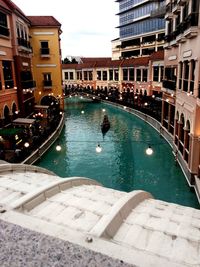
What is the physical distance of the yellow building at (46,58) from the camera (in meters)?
33.9

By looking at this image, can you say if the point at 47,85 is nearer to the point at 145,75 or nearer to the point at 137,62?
the point at 145,75

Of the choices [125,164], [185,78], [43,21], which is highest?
[43,21]

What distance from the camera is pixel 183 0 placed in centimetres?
1645

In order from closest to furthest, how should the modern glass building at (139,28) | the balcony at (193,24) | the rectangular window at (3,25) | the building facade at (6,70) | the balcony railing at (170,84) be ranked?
the balcony at (193,24)
the balcony railing at (170,84)
the building facade at (6,70)
the rectangular window at (3,25)
the modern glass building at (139,28)

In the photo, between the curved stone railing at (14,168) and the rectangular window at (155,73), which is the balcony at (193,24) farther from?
the rectangular window at (155,73)

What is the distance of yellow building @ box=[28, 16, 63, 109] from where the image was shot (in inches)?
1335

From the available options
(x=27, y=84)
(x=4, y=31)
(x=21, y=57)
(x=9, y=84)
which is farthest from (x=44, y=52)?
(x=9, y=84)

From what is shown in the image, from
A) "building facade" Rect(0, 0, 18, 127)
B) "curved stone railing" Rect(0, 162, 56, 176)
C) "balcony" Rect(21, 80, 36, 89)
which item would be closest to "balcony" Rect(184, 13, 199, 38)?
"curved stone railing" Rect(0, 162, 56, 176)

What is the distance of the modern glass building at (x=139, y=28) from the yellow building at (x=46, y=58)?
2468cm

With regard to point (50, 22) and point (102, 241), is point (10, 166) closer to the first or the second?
point (102, 241)

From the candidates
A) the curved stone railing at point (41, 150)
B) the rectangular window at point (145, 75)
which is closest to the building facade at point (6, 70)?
the curved stone railing at point (41, 150)

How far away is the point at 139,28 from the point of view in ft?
199

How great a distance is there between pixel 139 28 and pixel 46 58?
3416 cm

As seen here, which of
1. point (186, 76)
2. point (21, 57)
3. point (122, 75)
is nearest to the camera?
point (186, 76)
